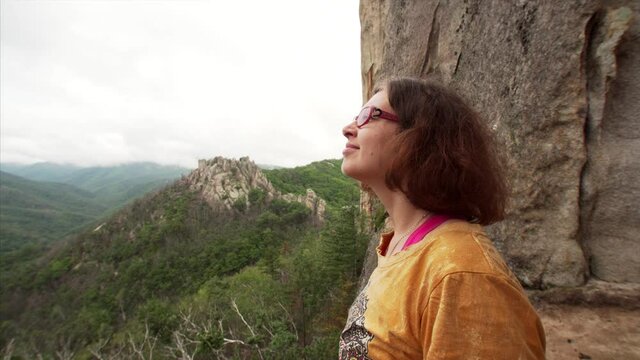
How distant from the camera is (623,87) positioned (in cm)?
283

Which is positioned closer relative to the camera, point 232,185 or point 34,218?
point 232,185

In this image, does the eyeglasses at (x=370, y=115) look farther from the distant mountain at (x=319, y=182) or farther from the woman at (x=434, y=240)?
the distant mountain at (x=319, y=182)

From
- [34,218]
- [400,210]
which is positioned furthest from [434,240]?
[34,218]

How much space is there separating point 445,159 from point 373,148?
40cm

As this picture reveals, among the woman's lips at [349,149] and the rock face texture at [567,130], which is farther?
the rock face texture at [567,130]

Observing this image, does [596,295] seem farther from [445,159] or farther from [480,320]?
[480,320]

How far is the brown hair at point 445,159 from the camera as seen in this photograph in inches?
64.4

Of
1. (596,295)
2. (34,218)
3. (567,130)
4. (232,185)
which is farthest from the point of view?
(34,218)

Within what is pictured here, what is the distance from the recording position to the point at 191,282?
4788 cm

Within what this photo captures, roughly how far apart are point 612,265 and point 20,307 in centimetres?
7183

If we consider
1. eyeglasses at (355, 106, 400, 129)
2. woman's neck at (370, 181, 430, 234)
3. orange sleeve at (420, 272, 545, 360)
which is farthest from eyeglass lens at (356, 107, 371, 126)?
orange sleeve at (420, 272, 545, 360)

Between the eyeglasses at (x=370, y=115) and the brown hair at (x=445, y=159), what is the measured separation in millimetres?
55

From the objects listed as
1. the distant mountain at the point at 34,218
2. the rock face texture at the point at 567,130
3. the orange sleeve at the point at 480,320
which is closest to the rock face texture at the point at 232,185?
the rock face texture at the point at 567,130

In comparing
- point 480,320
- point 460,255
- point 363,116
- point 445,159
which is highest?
point 363,116
